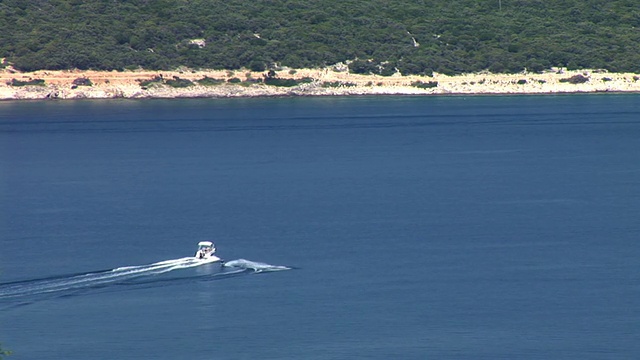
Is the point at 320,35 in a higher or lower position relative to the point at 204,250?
lower

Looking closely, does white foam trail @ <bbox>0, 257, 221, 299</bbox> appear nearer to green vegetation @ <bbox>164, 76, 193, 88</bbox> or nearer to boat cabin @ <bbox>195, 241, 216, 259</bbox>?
boat cabin @ <bbox>195, 241, 216, 259</bbox>

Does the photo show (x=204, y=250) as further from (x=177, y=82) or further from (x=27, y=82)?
(x=177, y=82)

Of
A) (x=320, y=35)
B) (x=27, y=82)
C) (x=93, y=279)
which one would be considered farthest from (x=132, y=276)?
(x=320, y=35)

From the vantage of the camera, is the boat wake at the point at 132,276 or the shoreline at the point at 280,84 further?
the shoreline at the point at 280,84

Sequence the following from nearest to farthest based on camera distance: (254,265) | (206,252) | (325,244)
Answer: (254,265)
(206,252)
(325,244)

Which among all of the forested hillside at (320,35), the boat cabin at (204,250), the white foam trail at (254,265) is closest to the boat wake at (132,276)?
the white foam trail at (254,265)

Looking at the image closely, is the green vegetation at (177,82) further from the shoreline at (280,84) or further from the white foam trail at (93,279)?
the white foam trail at (93,279)
